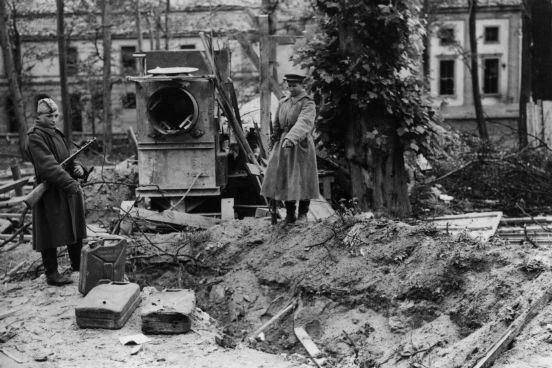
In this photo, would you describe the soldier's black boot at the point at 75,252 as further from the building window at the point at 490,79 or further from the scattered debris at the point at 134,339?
the building window at the point at 490,79

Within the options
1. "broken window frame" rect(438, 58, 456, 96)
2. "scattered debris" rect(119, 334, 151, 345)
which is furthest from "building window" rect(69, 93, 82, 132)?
"scattered debris" rect(119, 334, 151, 345)

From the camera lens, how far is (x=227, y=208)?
1309 centimetres

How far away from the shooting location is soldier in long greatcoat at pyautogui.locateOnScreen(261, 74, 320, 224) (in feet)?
31.6

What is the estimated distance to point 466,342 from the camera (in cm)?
604

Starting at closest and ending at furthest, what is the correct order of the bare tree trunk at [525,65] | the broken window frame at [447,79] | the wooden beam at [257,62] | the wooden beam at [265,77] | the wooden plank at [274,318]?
the wooden plank at [274,318], the wooden beam at [265,77], the wooden beam at [257,62], the bare tree trunk at [525,65], the broken window frame at [447,79]

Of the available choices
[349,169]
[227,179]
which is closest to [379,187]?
[349,169]

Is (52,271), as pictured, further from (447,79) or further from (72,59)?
(447,79)

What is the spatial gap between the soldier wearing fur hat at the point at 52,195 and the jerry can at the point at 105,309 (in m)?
1.13

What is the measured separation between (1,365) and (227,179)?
7868mm

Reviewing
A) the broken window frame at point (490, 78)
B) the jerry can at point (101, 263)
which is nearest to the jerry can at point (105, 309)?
the jerry can at point (101, 263)

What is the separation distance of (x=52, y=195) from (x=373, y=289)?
3.99m

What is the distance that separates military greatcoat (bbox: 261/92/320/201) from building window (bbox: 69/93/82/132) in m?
31.2

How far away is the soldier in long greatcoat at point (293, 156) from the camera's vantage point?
31.6 ft

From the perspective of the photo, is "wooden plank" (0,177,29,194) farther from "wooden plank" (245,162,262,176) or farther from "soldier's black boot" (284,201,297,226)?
"soldier's black boot" (284,201,297,226)
